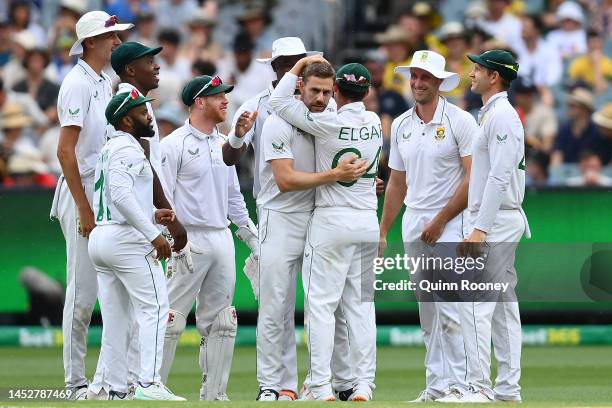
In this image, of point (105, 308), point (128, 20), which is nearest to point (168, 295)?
point (105, 308)

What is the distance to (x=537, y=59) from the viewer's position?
1817cm

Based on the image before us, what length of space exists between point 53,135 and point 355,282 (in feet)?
28.6

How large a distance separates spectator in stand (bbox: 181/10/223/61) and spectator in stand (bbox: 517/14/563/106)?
417 cm

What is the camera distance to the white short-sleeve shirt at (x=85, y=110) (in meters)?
9.66

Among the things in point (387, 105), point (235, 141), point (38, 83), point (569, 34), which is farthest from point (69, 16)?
point (235, 141)

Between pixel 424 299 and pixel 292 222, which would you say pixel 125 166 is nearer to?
pixel 292 222

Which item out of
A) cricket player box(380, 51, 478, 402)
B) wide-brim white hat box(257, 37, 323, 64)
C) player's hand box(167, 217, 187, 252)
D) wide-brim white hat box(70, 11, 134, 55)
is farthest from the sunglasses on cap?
cricket player box(380, 51, 478, 402)

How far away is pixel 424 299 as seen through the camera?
10.1 m

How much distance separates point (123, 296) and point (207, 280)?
1031mm

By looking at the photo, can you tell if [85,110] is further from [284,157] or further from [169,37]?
[169,37]

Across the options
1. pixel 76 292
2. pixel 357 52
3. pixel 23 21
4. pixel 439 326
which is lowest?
pixel 439 326

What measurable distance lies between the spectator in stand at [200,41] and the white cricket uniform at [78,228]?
911 cm

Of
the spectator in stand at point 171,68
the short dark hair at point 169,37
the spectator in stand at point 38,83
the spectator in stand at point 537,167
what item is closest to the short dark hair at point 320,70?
the spectator in stand at point 537,167

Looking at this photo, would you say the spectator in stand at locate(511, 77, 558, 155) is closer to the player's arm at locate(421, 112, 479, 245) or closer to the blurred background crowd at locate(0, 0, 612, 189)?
the blurred background crowd at locate(0, 0, 612, 189)
